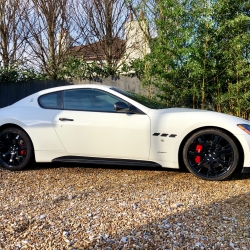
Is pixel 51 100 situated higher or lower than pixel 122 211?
higher

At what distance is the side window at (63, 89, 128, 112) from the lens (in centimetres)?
427

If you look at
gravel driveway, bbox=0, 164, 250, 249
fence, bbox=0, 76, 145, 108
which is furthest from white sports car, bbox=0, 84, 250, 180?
fence, bbox=0, 76, 145, 108

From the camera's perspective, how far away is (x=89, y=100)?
4367mm

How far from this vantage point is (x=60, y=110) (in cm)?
440

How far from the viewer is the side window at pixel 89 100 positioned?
4.27 meters

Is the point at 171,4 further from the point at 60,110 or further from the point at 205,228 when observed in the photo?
the point at 205,228

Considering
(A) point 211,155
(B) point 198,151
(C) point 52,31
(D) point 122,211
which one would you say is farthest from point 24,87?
(D) point 122,211

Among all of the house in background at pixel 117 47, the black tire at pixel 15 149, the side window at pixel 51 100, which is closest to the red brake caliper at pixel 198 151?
the side window at pixel 51 100

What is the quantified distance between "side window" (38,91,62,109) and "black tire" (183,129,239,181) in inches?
75.6

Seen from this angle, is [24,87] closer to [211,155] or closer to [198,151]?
[198,151]

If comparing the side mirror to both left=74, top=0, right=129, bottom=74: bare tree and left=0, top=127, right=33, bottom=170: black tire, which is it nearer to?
left=0, top=127, right=33, bottom=170: black tire

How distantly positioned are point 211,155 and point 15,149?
280 centimetres

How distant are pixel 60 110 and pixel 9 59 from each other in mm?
9861

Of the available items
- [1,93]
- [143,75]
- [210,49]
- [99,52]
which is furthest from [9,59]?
[210,49]
